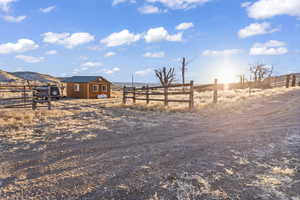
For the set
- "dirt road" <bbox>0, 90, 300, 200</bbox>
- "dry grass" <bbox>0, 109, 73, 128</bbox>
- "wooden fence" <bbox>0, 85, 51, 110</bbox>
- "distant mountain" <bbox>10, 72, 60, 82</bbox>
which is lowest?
"dirt road" <bbox>0, 90, 300, 200</bbox>

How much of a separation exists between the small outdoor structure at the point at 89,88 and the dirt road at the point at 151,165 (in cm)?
2047

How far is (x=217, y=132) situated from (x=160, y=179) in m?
3.64

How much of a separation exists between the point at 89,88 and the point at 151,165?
2417 cm

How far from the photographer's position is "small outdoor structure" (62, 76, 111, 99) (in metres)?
25.9

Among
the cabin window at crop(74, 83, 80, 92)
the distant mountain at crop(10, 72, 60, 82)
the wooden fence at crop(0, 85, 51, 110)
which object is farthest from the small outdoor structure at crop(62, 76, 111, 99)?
the distant mountain at crop(10, 72, 60, 82)

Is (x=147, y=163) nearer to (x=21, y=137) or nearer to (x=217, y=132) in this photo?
(x=217, y=132)

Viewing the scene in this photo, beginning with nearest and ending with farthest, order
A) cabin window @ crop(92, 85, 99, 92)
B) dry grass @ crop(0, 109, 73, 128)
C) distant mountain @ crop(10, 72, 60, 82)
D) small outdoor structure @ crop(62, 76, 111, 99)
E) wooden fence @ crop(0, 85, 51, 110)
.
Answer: dry grass @ crop(0, 109, 73, 128) → wooden fence @ crop(0, 85, 51, 110) → small outdoor structure @ crop(62, 76, 111, 99) → cabin window @ crop(92, 85, 99, 92) → distant mountain @ crop(10, 72, 60, 82)

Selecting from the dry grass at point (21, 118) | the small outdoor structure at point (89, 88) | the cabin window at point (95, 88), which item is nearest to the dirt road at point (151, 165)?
the dry grass at point (21, 118)

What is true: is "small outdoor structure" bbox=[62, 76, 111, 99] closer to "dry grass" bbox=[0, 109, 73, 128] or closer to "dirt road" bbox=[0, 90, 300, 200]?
"dry grass" bbox=[0, 109, 73, 128]

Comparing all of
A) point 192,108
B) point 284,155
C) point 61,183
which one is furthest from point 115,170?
point 192,108

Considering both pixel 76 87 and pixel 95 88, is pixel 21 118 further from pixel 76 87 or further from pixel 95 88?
pixel 76 87

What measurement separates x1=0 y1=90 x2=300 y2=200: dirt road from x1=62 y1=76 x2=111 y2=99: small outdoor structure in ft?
67.2

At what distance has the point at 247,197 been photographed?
2.47m

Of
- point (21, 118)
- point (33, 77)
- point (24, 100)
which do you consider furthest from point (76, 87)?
point (33, 77)
